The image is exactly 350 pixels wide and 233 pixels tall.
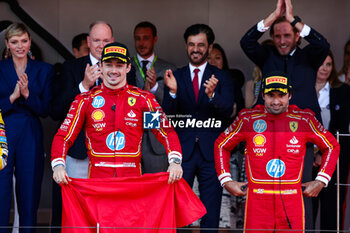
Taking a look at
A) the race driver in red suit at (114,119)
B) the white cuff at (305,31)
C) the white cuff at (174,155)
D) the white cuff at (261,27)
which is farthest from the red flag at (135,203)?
the white cuff at (305,31)

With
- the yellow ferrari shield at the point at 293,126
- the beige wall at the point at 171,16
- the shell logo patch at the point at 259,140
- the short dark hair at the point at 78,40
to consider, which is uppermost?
the beige wall at the point at 171,16

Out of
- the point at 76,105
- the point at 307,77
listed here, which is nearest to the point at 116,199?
the point at 76,105

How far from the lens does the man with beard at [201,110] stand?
5750mm

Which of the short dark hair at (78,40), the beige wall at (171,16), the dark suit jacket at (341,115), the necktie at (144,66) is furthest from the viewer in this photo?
the beige wall at (171,16)

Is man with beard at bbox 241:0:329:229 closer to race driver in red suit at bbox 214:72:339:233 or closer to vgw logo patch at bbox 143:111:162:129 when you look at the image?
race driver in red suit at bbox 214:72:339:233

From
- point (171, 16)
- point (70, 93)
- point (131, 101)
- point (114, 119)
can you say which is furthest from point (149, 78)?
point (171, 16)

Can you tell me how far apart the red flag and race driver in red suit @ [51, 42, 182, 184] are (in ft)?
0.96

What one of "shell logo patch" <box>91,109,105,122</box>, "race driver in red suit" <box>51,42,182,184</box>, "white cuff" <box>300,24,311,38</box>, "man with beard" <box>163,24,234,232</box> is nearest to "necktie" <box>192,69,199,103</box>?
"man with beard" <box>163,24,234,232</box>

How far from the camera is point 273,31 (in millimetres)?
6098

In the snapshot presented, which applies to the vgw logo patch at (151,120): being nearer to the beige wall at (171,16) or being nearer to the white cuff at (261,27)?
the white cuff at (261,27)

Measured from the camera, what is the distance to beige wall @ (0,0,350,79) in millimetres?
7582

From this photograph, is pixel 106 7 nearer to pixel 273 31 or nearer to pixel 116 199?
pixel 273 31

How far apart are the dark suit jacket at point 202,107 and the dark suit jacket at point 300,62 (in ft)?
1.07

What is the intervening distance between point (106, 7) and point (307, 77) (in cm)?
280
